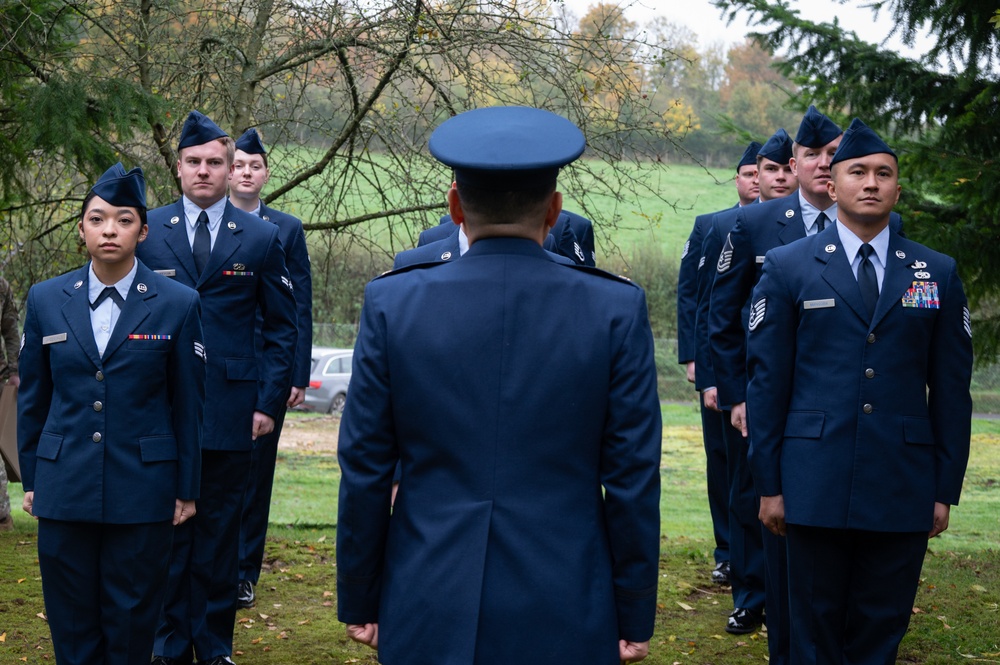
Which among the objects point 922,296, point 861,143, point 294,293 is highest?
point 861,143

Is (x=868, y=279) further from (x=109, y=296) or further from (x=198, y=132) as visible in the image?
(x=198, y=132)

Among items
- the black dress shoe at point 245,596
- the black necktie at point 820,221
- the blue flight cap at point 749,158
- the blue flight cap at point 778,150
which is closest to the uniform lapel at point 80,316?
the black dress shoe at point 245,596

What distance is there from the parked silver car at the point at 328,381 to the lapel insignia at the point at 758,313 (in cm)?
2198

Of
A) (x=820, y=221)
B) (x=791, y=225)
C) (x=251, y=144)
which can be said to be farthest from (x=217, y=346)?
(x=820, y=221)

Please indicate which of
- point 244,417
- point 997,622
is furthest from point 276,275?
point 997,622

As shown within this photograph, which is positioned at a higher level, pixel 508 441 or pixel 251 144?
pixel 251 144

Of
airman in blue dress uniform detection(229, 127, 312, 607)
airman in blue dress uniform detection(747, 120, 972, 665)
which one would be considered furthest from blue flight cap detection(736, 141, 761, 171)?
airman in blue dress uniform detection(747, 120, 972, 665)

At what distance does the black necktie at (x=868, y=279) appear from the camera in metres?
4.15

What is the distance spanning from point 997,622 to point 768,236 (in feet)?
8.10

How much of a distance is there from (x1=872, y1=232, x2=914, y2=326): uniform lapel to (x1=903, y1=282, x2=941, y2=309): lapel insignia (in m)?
0.02

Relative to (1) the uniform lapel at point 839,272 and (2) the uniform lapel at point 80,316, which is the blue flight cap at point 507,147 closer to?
(1) the uniform lapel at point 839,272

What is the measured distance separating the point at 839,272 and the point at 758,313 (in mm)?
299

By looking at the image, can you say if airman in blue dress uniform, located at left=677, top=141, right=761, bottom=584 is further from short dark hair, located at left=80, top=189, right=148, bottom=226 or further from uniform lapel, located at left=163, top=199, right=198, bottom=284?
short dark hair, located at left=80, top=189, right=148, bottom=226

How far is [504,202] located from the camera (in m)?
2.75
